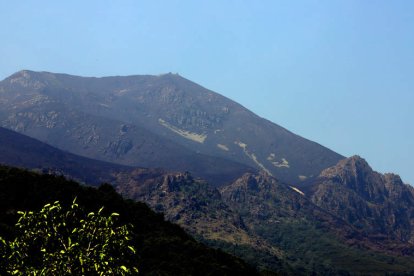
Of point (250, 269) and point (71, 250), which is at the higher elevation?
point (71, 250)

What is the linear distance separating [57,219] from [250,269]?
159 meters

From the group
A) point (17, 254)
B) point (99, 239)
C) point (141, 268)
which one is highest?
point (99, 239)

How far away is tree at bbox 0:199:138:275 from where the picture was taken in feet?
136

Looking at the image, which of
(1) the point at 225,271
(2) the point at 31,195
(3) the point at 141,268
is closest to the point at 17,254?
(3) the point at 141,268

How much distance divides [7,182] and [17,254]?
15915 centimetres

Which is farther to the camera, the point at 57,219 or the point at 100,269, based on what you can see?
the point at 57,219

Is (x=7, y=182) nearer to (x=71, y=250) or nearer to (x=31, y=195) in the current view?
(x=31, y=195)

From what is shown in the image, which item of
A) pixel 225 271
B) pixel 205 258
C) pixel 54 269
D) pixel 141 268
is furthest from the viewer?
pixel 205 258

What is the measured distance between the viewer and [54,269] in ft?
136

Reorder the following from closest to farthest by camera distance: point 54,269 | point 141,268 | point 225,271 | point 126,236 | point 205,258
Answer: point 54,269 < point 126,236 < point 141,268 < point 225,271 < point 205,258

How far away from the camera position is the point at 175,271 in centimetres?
17388

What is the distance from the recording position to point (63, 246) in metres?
43.5

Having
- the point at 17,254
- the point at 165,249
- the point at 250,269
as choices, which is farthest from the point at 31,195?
the point at 17,254

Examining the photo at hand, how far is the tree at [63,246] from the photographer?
41.4m
